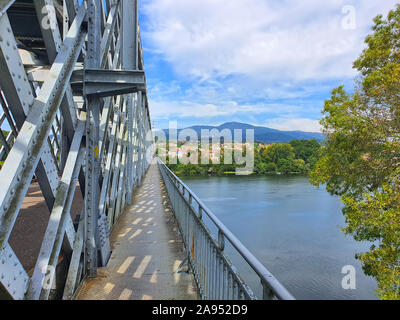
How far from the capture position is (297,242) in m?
19.1

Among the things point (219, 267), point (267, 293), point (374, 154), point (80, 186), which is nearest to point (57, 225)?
point (80, 186)

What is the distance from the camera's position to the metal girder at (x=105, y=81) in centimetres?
322

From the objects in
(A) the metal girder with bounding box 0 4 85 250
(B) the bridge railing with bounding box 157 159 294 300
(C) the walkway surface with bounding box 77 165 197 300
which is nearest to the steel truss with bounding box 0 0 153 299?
(A) the metal girder with bounding box 0 4 85 250

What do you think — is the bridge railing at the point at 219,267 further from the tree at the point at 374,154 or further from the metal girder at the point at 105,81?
the tree at the point at 374,154

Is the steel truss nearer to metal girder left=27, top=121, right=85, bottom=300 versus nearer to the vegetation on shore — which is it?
metal girder left=27, top=121, right=85, bottom=300

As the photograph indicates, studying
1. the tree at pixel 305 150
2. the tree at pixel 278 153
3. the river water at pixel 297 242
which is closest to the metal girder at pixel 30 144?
the river water at pixel 297 242

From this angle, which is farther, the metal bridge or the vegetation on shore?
the vegetation on shore

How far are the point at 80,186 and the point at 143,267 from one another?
1478mm

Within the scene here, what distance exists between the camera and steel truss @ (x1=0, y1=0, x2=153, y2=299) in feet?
6.26

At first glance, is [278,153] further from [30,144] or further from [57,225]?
[30,144]

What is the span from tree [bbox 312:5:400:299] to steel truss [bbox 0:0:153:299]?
861 centimetres

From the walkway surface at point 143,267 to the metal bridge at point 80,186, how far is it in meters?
0.02

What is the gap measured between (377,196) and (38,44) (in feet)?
34.0
